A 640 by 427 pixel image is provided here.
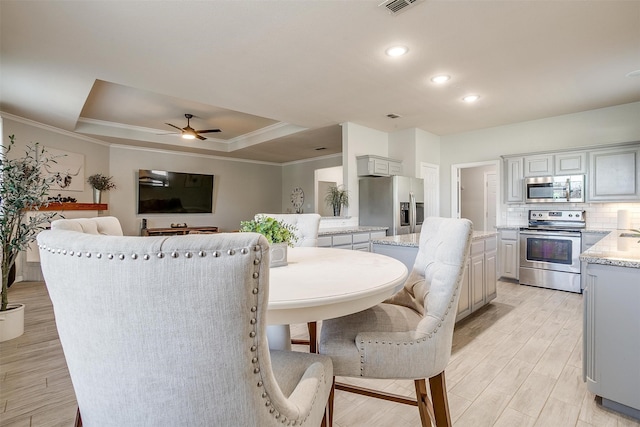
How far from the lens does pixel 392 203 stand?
488 cm

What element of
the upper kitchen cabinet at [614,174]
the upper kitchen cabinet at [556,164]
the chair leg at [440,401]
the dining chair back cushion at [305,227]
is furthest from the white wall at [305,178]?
the chair leg at [440,401]

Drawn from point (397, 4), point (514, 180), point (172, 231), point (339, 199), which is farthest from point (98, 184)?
point (514, 180)

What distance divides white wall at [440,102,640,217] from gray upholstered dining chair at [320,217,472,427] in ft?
14.8

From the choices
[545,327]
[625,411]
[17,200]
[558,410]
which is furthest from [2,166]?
[545,327]

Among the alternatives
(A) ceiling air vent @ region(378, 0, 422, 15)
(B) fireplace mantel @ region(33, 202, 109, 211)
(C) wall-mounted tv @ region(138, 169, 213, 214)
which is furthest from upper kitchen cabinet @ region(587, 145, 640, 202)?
(B) fireplace mantel @ region(33, 202, 109, 211)

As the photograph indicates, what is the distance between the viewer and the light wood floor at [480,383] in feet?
5.45

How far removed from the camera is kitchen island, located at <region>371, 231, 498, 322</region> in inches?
115

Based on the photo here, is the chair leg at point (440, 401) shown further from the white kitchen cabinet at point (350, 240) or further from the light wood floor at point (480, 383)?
the white kitchen cabinet at point (350, 240)

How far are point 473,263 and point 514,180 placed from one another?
2524mm

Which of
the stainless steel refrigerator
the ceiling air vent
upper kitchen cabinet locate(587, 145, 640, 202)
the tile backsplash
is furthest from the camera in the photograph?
the stainless steel refrigerator

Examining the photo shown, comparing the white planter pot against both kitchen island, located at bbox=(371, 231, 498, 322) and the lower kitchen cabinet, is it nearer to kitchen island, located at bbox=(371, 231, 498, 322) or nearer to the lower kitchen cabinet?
kitchen island, located at bbox=(371, 231, 498, 322)

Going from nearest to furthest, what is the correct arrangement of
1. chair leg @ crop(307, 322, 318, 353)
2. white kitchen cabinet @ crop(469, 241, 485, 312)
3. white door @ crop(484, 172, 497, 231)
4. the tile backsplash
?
chair leg @ crop(307, 322, 318, 353) < white kitchen cabinet @ crop(469, 241, 485, 312) < the tile backsplash < white door @ crop(484, 172, 497, 231)

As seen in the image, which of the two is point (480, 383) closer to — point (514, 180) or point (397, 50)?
point (397, 50)

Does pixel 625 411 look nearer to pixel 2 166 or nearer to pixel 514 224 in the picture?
pixel 514 224
